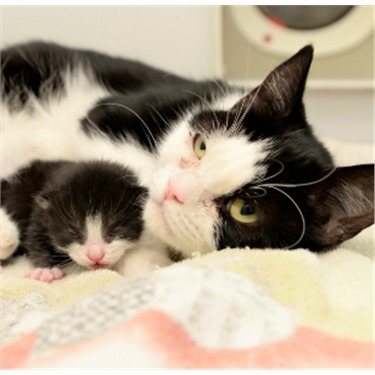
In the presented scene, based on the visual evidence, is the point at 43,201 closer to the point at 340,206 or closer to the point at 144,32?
the point at 340,206

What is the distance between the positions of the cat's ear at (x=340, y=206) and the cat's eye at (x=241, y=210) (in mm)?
136

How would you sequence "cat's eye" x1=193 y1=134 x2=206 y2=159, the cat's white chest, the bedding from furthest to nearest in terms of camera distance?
the cat's white chest < "cat's eye" x1=193 y1=134 x2=206 y2=159 < the bedding

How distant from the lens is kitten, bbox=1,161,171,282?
124 cm

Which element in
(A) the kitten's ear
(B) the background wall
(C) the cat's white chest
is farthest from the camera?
(B) the background wall

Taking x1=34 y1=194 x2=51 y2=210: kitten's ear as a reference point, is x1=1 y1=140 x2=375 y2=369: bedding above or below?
above

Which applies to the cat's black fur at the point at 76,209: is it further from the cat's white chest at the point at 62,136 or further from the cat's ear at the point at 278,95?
the cat's ear at the point at 278,95

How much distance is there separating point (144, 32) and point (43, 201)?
160cm

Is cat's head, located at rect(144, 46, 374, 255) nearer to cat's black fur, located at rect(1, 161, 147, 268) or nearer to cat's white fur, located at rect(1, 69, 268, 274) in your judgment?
cat's white fur, located at rect(1, 69, 268, 274)

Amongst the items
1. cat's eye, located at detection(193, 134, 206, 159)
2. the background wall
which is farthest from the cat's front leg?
the background wall

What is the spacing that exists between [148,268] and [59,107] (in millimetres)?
804

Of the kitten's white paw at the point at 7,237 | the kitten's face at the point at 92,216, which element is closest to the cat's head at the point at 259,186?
the kitten's face at the point at 92,216

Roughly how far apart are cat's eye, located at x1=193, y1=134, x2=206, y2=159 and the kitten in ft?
0.63

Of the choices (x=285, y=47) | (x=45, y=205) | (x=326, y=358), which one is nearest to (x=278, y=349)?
(x=326, y=358)

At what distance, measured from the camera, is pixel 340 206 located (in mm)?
1146
